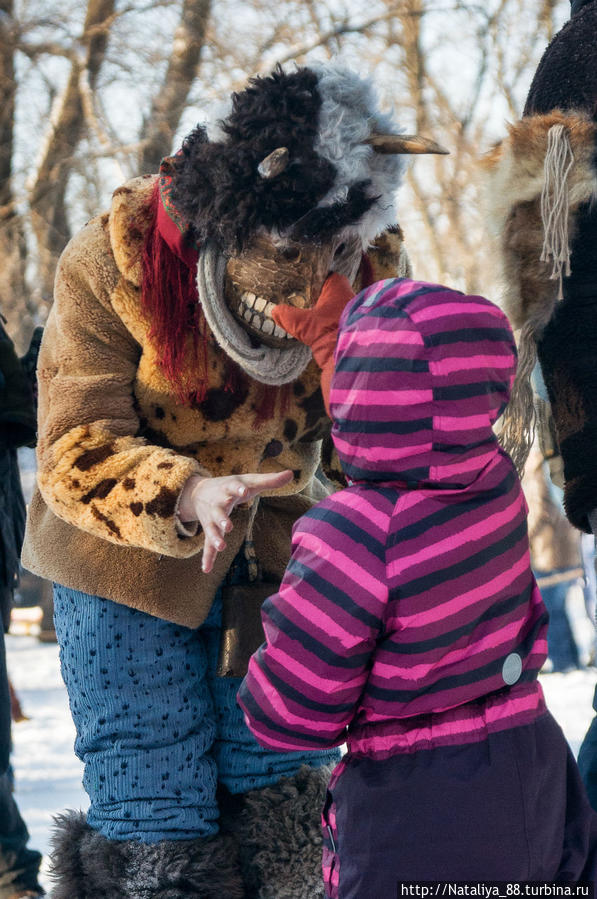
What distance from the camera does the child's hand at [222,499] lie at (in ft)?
4.71

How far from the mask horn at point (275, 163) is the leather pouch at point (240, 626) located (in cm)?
75

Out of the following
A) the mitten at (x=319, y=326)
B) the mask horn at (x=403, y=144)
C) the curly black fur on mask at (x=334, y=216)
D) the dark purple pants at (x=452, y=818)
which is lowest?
the dark purple pants at (x=452, y=818)

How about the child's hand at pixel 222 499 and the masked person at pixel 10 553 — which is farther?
the masked person at pixel 10 553

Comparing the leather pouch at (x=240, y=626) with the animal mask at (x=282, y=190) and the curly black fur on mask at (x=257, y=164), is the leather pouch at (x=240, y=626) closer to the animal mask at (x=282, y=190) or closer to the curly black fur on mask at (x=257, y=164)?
the animal mask at (x=282, y=190)

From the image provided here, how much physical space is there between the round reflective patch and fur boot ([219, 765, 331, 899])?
23.1 inches

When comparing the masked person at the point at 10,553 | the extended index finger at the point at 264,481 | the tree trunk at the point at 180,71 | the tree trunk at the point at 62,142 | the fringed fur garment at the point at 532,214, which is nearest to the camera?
the extended index finger at the point at 264,481

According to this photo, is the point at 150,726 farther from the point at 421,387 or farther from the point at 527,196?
the point at 527,196

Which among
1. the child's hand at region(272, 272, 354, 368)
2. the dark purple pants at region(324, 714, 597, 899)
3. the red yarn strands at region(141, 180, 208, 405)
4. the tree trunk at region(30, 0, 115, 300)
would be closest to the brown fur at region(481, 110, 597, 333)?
the child's hand at region(272, 272, 354, 368)

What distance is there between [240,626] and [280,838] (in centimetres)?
38

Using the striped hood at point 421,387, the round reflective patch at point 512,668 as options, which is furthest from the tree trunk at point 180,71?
the round reflective patch at point 512,668

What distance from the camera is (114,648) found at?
177cm

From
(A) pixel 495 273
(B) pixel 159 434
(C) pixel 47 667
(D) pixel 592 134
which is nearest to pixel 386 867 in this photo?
(B) pixel 159 434

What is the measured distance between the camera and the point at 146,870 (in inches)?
65.1

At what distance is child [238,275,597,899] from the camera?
1.31m
